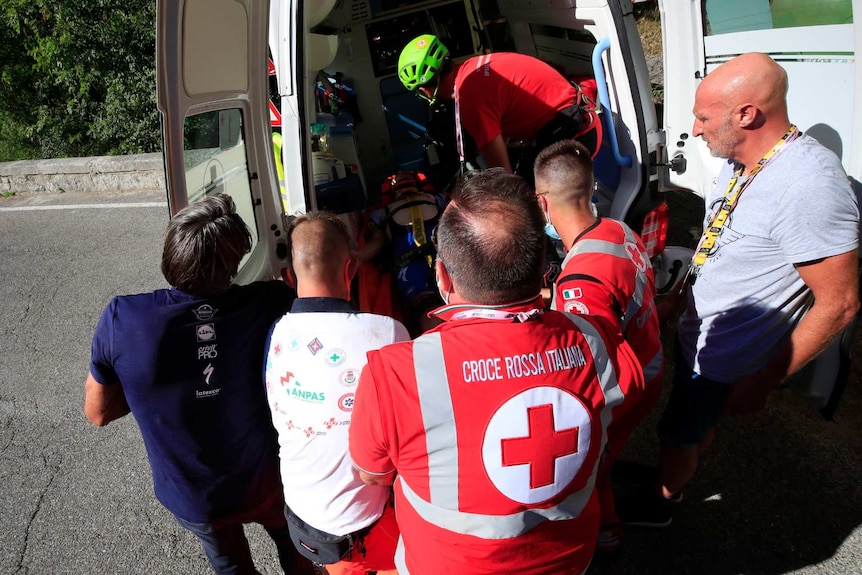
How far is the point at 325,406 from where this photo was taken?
5.89 ft

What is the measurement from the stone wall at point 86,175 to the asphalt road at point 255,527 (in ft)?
12.4

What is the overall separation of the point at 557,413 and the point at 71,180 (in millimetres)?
8890

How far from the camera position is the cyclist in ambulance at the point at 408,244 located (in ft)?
11.1

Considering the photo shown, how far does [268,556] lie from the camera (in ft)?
9.35

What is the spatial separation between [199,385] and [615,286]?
1.49 m

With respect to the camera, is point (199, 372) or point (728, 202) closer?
point (199, 372)

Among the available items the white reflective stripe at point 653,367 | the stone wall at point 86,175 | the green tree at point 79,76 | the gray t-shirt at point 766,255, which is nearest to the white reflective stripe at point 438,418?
the white reflective stripe at point 653,367

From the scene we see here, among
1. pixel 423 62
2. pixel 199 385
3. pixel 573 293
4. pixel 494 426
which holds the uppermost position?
pixel 423 62

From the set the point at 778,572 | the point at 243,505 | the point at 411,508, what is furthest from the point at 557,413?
the point at 778,572

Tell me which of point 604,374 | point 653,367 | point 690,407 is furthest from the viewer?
point 690,407

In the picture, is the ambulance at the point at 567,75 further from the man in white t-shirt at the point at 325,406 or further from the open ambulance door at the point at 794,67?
the man in white t-shirt at the point at 325,406

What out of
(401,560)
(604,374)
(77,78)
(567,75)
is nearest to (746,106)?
(604,374)

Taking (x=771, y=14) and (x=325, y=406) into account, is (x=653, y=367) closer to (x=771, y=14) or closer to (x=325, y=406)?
(x=325, y=406)

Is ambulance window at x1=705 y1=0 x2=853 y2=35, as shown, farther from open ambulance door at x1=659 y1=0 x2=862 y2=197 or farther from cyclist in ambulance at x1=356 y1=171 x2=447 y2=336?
cyclist in ambulance at x1=356 y1=171 x2=447 y2=336
